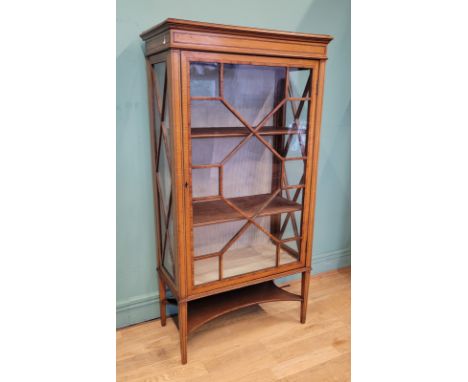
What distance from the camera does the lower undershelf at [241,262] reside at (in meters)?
1.47

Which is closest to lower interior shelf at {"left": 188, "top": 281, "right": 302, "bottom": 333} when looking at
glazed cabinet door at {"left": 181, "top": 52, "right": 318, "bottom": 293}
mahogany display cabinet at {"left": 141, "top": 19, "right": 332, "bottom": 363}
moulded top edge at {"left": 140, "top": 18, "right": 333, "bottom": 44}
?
mahogany display cabinet at {"left": 141, "top": 19, "right": 332, "bottom": 363}

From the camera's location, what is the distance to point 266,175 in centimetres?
154

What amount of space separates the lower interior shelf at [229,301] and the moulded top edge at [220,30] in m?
1.06

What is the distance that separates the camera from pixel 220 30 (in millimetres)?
1232

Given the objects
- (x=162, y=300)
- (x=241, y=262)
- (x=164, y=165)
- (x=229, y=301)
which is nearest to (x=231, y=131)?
(x=164, y=165)

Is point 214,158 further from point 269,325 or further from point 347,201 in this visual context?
point 347,201

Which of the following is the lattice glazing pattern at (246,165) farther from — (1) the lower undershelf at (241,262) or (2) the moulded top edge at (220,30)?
(2) the moulded top edge at (220,30)

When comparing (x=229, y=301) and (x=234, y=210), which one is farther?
(x=229, y=301)

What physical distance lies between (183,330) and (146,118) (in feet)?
2.80

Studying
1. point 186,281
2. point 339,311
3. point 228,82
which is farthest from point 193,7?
point 339,311

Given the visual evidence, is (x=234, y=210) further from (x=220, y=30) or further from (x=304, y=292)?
(x=220, y=30)

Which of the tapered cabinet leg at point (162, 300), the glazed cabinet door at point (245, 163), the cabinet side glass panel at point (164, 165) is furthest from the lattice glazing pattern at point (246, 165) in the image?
the tapered cabinet leg at point (162, 300)

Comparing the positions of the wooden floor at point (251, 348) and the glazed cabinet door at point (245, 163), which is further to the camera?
the wooden floor at point (251, 348)
